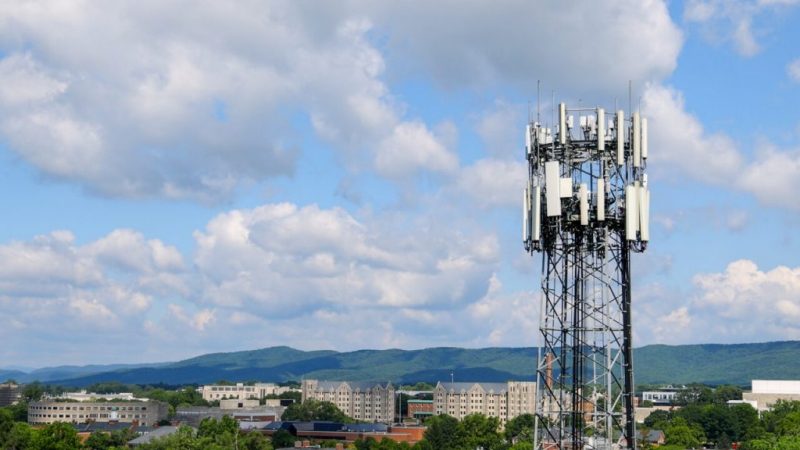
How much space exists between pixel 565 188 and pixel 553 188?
0.74 meters

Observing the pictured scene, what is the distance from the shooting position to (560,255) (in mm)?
69750

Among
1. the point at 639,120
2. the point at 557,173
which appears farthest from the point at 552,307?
the point at 639,120

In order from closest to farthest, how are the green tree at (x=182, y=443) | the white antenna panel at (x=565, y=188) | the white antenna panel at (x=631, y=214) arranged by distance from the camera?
the white antenna panel at (x=631, y=214), the white antenna panel at (x=565, y=188), the green tree at (x=182, y=443)

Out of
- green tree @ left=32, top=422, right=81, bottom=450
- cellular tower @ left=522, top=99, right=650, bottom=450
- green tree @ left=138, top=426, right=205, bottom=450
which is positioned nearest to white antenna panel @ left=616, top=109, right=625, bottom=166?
cellular tower @ left=522, top=99, right=650, bottom=450

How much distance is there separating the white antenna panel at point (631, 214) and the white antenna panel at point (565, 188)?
11.0 feet

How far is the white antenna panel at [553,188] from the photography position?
6819 cm

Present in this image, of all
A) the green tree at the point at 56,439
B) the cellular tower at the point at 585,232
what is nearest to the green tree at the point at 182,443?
the green tree at the point at 56,439

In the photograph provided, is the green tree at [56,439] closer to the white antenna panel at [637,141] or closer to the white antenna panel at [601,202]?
the white antenna panel at [601,202]

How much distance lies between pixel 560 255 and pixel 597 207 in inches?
150

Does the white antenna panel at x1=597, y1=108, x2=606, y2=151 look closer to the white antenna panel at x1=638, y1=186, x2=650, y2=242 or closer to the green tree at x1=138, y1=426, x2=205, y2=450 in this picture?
the white antenna panel at x1=638, y1=186, x2=650, y2=242

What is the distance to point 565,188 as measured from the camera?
68750 millimetres

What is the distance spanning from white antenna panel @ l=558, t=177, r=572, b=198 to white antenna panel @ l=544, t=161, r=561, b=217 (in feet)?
0.64

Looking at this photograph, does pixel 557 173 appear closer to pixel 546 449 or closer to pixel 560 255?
pixel 560 255

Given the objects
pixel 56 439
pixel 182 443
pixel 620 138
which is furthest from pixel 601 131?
pixel 56 439
